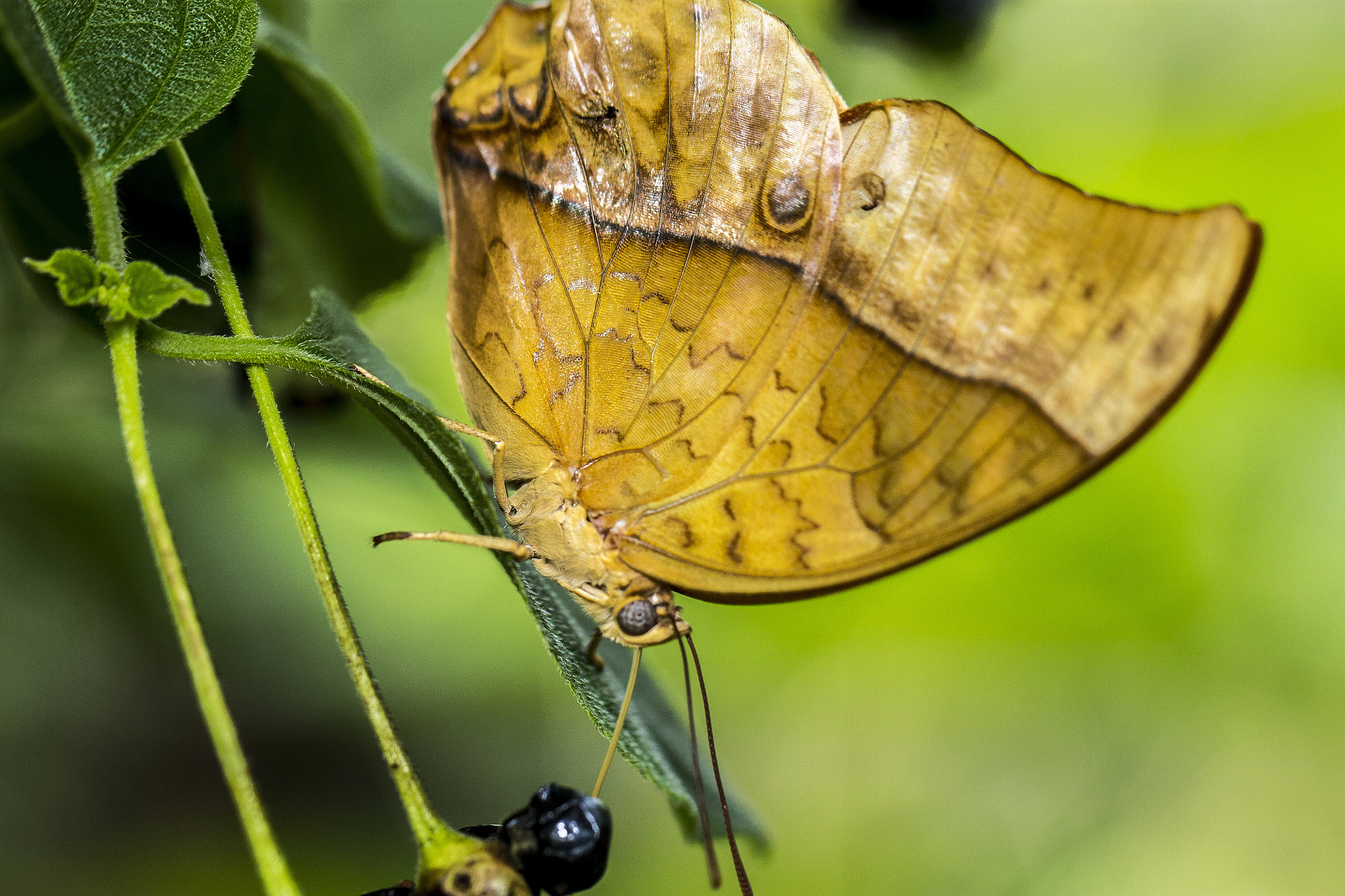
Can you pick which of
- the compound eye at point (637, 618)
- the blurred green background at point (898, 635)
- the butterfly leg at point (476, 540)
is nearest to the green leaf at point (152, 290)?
the butterfly leg at point (476, 540)

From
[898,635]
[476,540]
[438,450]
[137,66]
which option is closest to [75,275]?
[137,66]

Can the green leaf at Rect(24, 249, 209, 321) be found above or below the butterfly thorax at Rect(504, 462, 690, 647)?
above

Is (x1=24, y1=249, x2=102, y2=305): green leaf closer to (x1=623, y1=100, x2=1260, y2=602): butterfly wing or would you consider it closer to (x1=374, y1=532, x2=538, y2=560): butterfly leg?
(x1=374, y1=532, x2=538, y2=560): butterfly leg

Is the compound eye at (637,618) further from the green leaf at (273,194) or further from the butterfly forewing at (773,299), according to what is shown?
the green leaf at (273,194)

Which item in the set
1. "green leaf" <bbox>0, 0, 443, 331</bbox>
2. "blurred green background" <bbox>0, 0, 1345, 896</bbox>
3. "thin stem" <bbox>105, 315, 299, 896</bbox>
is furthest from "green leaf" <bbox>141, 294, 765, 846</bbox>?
"blurred green background" <bbox>0, 0, 1345, 896</bbox>

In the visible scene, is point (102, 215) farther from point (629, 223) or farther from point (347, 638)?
point (629, 223)

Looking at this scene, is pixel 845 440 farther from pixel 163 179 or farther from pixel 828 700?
pixel 828 700
